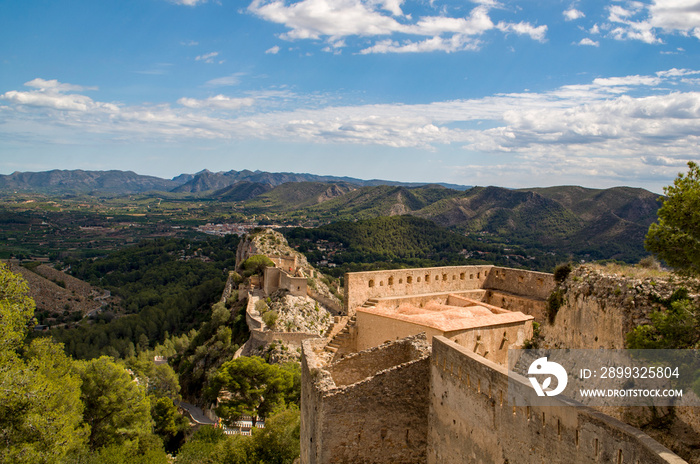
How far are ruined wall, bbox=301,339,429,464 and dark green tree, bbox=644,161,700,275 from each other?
4923 millimetres

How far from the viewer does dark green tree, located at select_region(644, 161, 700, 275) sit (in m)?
8.07

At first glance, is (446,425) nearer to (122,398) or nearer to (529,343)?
(529,343)

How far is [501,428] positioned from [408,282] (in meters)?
9.47

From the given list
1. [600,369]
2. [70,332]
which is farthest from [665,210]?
[70,332]

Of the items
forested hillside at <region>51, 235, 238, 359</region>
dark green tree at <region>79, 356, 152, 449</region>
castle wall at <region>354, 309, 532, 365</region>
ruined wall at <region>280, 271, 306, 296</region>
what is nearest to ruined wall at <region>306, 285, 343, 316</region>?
ruined wall at <region>280, 271, 306, 296</region>

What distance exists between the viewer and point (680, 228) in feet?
27.5

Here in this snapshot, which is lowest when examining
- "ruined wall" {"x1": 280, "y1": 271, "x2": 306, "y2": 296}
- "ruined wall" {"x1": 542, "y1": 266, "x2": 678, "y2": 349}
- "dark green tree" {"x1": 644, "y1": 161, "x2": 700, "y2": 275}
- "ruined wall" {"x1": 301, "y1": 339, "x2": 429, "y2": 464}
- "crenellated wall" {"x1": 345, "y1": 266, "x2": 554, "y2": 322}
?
"ruined wall" {"x1": 280, "y1": 271, "x2": 306, "y2": 296}

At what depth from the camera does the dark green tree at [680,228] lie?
26.5 ft

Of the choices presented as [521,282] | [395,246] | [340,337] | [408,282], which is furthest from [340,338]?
→ [395,246]

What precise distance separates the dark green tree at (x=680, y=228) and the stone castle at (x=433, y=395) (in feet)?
11.1

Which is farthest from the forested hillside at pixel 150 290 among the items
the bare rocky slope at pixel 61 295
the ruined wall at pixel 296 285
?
the ruined wall at pixel 296 285

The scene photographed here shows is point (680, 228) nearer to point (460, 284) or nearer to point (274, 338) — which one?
point (460, 284)

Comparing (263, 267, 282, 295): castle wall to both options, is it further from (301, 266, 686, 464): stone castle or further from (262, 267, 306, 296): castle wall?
(301, 266, 686, 464): stone castle

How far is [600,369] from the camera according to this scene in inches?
349
